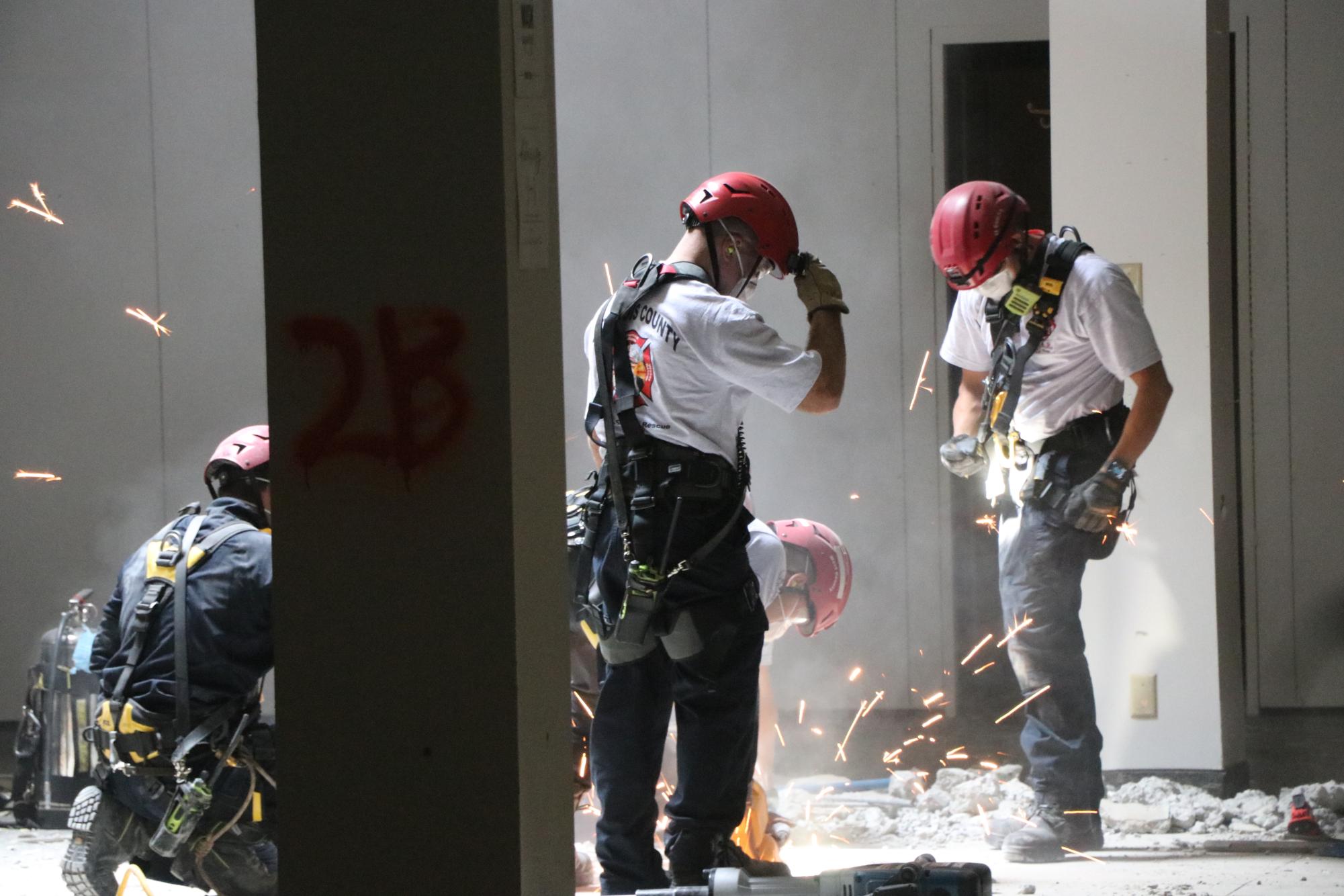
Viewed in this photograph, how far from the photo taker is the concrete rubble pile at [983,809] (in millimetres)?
4730

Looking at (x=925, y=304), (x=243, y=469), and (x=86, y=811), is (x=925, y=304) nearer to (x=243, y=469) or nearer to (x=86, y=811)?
(x=243, y=469)

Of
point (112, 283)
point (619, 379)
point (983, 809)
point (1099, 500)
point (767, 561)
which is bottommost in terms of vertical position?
point (983, 809)

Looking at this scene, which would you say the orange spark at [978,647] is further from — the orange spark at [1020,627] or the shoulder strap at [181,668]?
the shoulder strap at [181,668]

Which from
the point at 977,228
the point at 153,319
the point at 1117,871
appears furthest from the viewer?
the point at 153,319

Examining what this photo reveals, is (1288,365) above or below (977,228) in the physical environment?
below

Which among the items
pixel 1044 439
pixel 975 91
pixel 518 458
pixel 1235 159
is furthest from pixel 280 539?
pixel 1235 159

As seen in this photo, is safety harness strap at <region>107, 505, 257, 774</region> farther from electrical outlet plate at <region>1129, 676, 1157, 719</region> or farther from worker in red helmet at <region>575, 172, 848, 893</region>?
electrical outlet plate at <region>1129, 676, 1157, 719</region>

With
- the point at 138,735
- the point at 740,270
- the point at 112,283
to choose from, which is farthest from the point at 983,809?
the point at 112,283

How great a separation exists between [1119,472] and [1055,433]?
Result: 26 centimetres

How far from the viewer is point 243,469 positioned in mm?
4035

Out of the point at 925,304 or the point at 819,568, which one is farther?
the point at 925,304

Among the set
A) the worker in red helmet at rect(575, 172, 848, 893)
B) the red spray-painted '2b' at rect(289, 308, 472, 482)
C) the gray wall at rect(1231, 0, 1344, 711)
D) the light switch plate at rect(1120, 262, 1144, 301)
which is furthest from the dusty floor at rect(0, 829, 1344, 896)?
the gray wall at rect(1231, 0, 1344, 711)

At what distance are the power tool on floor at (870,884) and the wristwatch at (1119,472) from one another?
2.12 meters


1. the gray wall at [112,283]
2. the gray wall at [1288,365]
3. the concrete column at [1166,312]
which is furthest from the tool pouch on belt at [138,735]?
the gray wall at [1288,365]
